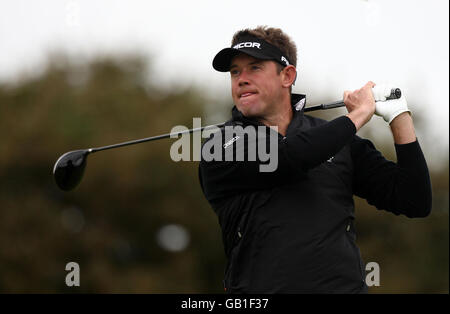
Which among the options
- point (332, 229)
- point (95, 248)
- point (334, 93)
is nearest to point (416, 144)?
point (332, 229)

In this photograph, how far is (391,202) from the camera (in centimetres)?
460

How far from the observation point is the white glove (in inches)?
175

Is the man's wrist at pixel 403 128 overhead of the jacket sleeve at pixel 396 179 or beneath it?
overhead

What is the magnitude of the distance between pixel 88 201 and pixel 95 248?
214 cm

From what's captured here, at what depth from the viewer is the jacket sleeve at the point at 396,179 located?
4449mm

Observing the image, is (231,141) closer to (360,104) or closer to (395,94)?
(360,104)

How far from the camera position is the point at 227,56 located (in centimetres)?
473

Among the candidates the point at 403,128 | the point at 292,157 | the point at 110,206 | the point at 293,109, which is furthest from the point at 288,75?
the point at 110,206

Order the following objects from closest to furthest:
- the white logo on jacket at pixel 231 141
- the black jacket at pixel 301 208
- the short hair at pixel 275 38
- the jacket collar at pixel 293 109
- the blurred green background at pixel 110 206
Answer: the black jacket at pixel 301 208, the white logo on jacket at pixel 231 141, the jacket collar at pixel 293 109, the short hair at pixel 275 38, the blurred green background at pixel 110 206

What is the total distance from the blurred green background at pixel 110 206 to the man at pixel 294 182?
868 inches

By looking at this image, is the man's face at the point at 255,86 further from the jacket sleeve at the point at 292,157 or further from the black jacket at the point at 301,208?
the jacket sleeve at the point at 292,157

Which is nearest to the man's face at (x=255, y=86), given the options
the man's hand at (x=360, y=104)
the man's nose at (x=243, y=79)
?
the man's nose at (x=243, y=79)

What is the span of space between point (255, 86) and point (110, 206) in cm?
2458

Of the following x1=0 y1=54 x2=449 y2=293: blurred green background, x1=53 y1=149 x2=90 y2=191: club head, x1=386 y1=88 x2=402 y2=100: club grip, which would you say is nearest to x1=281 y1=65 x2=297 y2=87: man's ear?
x1=386 y1=88 x2=402 y2=100: club grip
